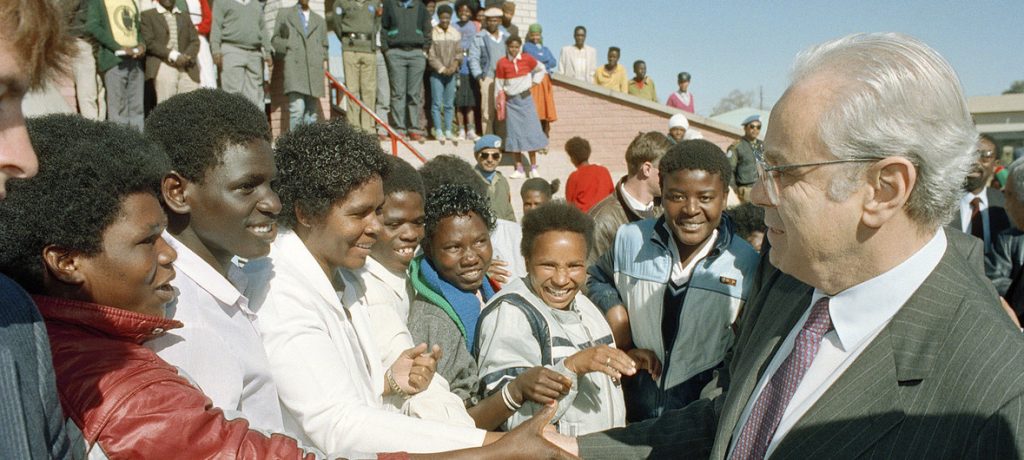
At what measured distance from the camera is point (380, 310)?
3494mm

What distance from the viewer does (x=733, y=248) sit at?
4164 mm

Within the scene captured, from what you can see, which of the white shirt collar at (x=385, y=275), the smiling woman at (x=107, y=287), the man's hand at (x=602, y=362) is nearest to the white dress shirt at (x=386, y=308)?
the white shirt collar at (x=385, y=275)

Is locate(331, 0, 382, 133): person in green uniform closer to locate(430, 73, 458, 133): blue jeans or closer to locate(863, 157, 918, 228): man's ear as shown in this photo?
locate(430, 73, 458, 133): blue jeans

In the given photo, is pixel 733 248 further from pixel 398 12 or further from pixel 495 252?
pixel 398 12

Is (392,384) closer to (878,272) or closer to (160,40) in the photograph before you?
(878,272)

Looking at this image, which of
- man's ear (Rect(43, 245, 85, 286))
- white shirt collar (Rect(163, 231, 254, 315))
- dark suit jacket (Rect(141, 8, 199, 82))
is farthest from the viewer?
dark suit jacket (Rect(141, 8, 199, 82))

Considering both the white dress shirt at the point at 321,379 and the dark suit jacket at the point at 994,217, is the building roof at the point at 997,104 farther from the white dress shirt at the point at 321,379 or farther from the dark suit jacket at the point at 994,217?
the white dress shirt at the point at 321,379

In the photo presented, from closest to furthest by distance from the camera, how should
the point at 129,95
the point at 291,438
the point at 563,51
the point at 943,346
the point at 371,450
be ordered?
the point at 943,346, the point at 291,438, the point at 371,450, the point at 129,95, the point at 563,51

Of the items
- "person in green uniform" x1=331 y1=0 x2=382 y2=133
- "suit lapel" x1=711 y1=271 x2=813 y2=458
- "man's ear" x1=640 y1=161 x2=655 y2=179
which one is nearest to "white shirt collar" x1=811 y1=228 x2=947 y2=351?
"suit lapel" x1=711 y1=271 x2=813 y2=458

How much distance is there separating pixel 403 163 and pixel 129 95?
19.7 ft

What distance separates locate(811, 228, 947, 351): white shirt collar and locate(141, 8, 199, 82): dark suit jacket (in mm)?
8898

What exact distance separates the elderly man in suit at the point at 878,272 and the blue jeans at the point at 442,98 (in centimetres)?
1108

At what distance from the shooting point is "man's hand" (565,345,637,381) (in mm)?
3191

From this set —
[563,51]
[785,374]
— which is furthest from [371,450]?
[563,51]
